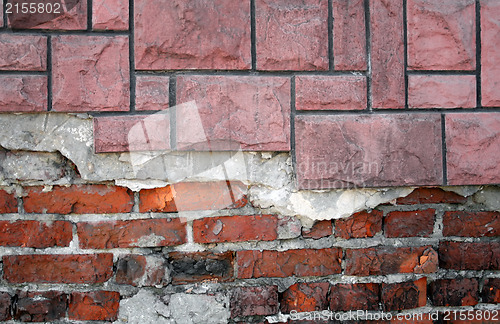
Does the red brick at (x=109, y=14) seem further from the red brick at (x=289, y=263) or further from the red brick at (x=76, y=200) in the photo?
the red brick at (x=289, y=263)

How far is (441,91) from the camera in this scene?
45.1 inches

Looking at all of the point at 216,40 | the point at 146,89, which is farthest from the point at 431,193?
the point at 146,89

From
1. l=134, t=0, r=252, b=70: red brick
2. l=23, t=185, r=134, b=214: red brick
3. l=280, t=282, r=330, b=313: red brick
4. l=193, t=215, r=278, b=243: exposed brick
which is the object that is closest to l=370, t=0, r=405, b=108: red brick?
l=134, t=0, r=252, b=70: red brick

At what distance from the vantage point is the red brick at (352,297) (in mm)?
1185

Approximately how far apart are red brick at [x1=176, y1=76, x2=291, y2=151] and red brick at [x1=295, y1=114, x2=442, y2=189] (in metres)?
0.08

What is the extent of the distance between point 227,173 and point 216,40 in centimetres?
40

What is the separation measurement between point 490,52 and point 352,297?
91cm

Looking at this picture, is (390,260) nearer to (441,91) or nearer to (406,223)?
(406,223)

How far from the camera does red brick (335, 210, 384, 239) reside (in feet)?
3.89

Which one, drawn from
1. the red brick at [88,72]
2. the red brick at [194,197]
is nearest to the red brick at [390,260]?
the red brick at [194,197]

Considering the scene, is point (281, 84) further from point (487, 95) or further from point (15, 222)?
point (15, 222)

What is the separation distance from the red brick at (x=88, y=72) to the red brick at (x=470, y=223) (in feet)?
3.70

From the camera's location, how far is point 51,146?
42.5 inches

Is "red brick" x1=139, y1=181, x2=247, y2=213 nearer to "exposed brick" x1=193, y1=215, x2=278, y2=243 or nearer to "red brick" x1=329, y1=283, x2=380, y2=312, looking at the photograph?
"exposed brick" x1=193, y1=215, x2=278, y2=243
